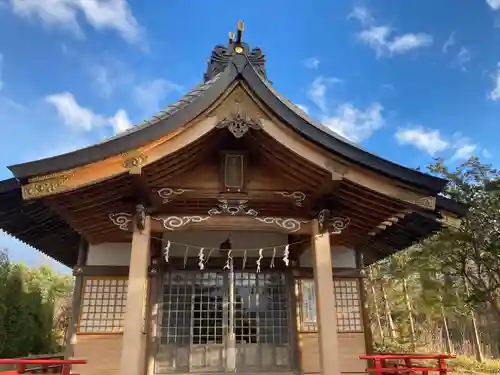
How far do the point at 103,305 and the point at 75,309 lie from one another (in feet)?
1.87

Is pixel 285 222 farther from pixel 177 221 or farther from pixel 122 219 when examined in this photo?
pixel 122 219

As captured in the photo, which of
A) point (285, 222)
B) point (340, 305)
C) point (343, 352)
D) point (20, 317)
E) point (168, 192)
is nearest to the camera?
point (168, 192)

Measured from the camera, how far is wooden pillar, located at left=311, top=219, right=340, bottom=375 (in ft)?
19.9

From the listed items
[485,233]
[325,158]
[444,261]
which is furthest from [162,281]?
[444,261]

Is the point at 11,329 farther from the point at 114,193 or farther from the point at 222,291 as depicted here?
the point at 114,193

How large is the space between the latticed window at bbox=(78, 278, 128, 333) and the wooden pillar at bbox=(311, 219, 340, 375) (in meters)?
4.38

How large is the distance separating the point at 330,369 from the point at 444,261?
11.7m

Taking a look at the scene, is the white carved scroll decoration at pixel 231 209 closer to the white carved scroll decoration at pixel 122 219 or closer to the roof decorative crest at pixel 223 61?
the white carved scroll decoration at pixel 122 219

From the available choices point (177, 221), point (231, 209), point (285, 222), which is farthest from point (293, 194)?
point (177, 221)

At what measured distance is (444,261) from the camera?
1566cm

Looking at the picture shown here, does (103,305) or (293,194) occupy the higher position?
(293,194)

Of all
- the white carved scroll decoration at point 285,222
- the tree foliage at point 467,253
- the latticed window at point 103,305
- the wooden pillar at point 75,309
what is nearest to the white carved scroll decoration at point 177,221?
the white carved scroll decoration at point 285,222

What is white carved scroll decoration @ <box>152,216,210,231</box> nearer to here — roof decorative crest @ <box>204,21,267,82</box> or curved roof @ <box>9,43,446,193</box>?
curved roof @ <box>9,43,446,193</box>

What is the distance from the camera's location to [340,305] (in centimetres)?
895
